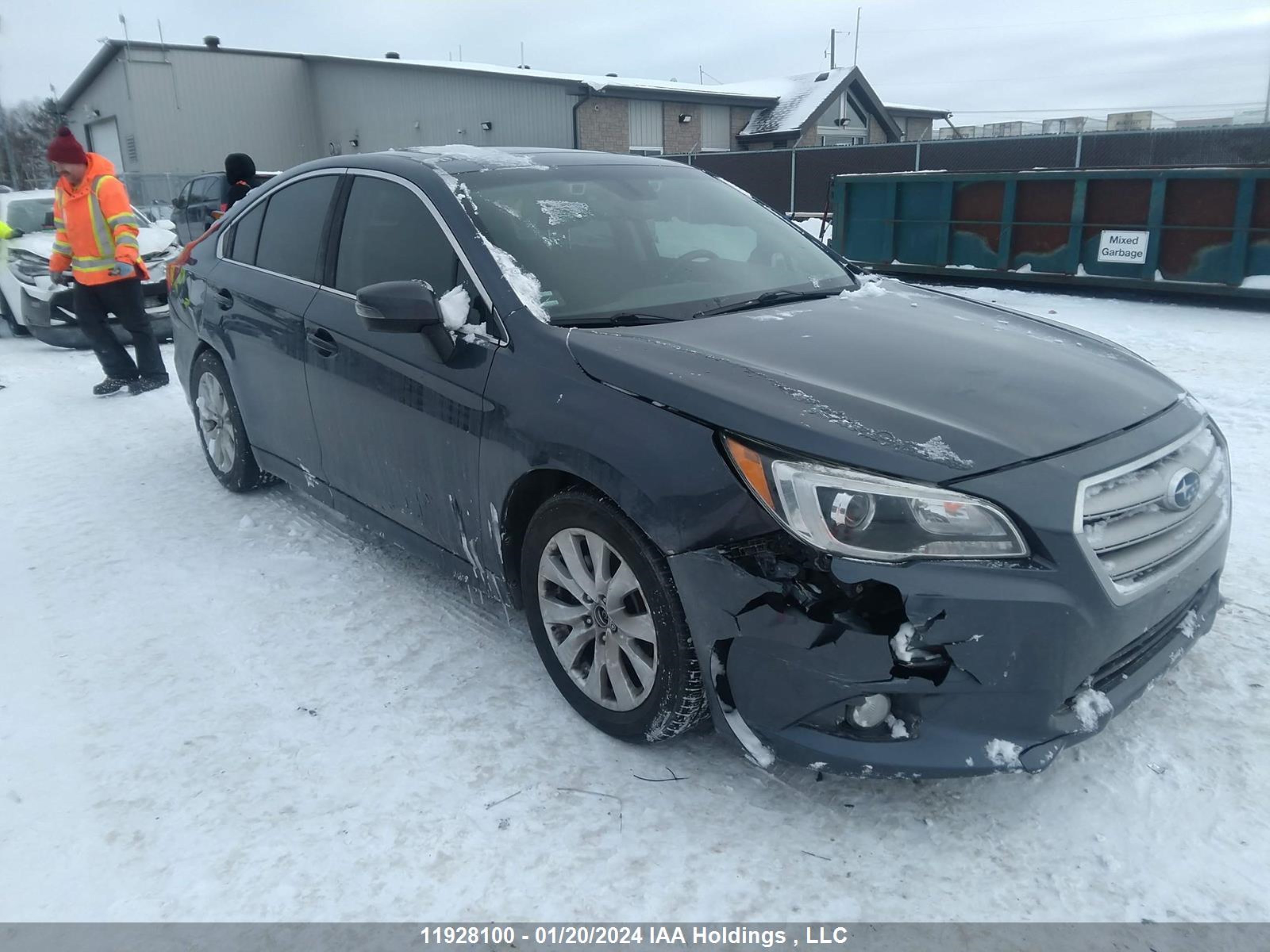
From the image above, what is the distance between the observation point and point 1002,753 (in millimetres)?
2188

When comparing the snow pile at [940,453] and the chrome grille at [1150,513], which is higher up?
the snow pile at [940,453]

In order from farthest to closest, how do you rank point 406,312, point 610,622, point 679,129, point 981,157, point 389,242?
point 679,129
point 981,157
point 389,242
point 406,312
point 610,622

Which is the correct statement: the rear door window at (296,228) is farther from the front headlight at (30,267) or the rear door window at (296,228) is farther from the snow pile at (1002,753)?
the front headlight at (30,267)

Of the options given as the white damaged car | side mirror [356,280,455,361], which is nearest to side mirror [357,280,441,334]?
side mirror [356,280,455,361]

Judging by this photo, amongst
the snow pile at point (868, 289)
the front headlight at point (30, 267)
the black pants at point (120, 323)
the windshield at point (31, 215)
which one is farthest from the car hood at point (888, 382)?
the windshield at point (31, 215)

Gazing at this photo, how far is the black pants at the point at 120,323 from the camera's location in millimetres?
7312

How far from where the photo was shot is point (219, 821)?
99.2 inches

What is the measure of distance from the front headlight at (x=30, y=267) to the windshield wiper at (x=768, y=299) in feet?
28.5

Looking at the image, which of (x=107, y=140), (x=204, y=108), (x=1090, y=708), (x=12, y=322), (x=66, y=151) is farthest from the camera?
(x=107, y=140)

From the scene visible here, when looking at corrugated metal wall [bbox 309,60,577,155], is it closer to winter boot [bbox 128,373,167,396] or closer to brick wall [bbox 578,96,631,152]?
brick wall [bbox 578,96,631,152]

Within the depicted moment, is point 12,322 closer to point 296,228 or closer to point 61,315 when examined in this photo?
point 61,315

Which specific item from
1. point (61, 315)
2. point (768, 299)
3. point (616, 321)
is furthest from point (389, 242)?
point (61, 315)

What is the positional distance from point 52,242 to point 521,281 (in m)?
8.90

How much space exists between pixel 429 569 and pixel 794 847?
2150 mm
